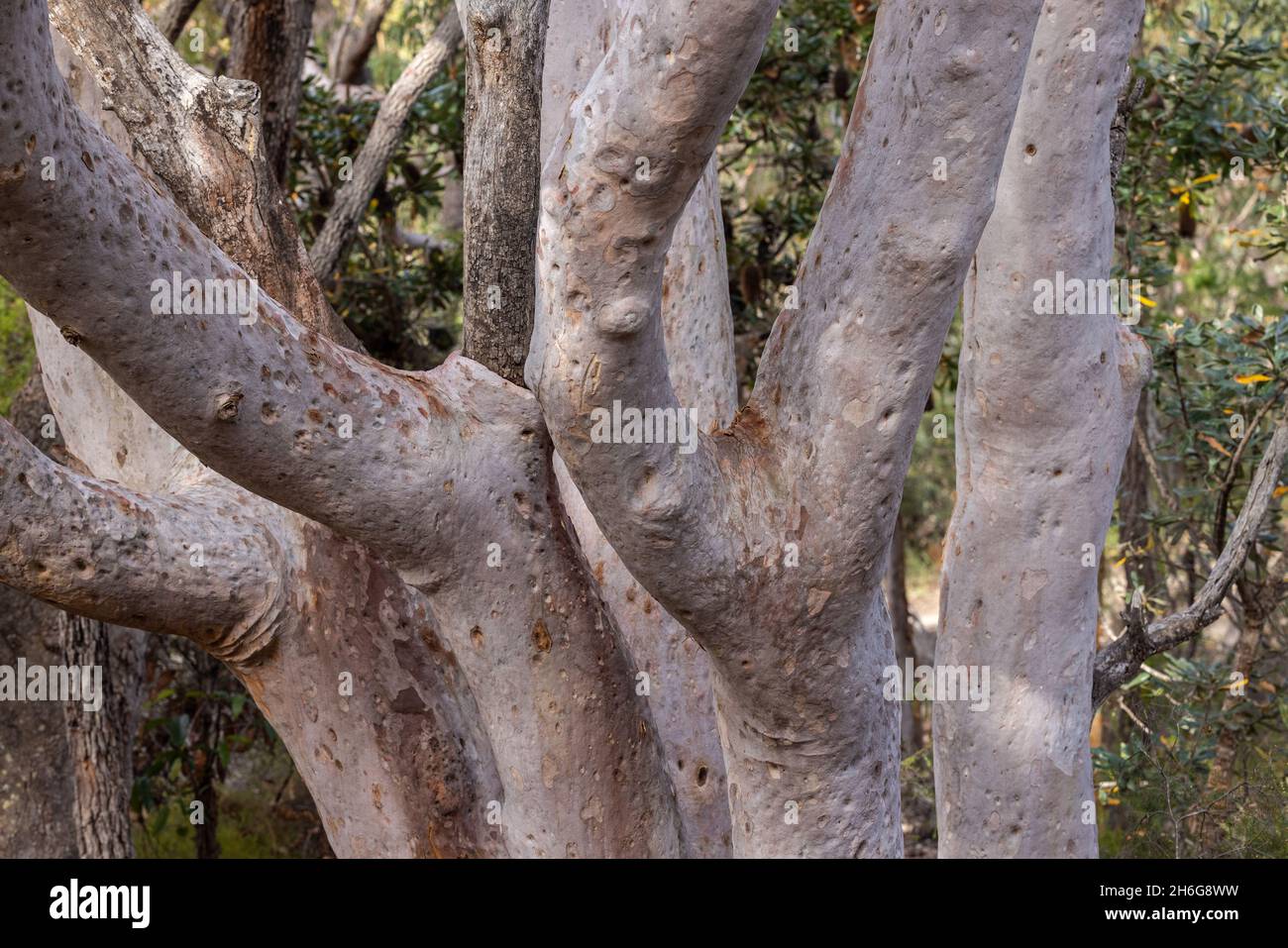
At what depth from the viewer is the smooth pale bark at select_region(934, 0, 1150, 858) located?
10.6 ft

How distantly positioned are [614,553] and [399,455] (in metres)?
0.88

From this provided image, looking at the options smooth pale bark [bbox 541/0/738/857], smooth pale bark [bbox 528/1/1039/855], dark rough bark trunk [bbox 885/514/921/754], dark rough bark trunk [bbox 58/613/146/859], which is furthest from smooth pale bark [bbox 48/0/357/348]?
dark rough bark trunk [bbox 885/514/921/754]

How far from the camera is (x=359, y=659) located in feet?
9.85

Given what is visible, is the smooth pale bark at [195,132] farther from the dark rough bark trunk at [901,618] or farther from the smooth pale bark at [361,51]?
the dark rough bark trunk at [901,618]

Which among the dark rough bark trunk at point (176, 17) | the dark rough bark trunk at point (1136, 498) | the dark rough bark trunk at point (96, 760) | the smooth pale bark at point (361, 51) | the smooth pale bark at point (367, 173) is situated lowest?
the dark rough bark trunk at point (96, 760)

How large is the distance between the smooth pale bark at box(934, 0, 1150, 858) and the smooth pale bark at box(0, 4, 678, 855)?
0.93 meters

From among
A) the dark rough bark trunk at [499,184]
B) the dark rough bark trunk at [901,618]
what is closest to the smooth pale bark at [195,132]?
the dark rough bark trunk at [499,184]

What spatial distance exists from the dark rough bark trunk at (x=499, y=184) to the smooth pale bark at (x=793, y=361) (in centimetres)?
68

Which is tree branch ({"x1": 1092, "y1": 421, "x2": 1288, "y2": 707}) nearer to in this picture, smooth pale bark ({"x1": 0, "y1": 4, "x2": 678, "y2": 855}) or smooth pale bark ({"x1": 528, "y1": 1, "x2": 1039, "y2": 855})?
smooth pale bark ({"x1": 528, "y1": 1, "x2": 1039, "y2": 855})

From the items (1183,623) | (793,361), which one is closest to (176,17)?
(793,361)

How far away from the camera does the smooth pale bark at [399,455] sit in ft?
6.97

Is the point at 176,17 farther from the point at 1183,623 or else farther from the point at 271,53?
the point at 1183,623
